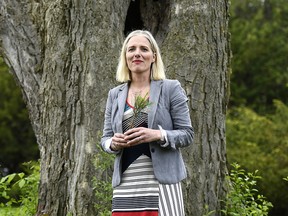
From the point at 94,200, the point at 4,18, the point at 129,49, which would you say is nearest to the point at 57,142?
the point at 94,200

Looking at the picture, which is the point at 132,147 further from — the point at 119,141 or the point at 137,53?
the point at 137,53

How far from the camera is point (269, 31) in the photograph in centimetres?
2894

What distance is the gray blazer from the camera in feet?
14.7

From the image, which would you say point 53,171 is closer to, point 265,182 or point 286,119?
point 265,182

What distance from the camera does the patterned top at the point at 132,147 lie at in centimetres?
454

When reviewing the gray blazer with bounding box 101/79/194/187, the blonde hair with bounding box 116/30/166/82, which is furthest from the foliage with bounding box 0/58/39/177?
the gray blazer with bounding box 101/79/194/187

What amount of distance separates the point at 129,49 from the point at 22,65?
298 centimetres

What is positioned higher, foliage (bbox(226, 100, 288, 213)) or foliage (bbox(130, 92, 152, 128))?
foliage (bbox(130, 92, 152, 128))

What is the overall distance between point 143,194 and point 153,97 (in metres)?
0.63

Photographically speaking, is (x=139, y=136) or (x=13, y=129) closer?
(x=139, y=136)

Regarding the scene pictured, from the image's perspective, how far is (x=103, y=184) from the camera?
19.8 ft

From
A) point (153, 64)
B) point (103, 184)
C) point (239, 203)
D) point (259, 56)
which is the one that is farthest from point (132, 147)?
Answer: point (259, 56)

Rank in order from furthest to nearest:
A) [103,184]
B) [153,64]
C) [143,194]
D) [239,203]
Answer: [239,203], [103,184], [153,64], [143,194]

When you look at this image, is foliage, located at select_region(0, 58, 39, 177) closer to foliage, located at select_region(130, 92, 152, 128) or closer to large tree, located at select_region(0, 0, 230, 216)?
large tree, located at select_region(0, 0, 230, 216)
